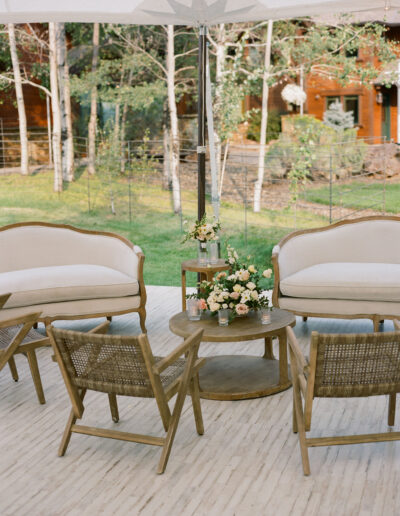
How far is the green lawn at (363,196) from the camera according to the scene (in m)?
13.0

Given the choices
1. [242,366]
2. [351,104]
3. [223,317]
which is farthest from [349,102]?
[223,317]

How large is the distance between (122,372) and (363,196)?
34.3 ft

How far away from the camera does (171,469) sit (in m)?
3.60

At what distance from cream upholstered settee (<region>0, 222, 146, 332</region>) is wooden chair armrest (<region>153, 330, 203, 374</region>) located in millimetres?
1856

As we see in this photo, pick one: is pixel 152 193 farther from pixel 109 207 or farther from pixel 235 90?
pixel 235 90

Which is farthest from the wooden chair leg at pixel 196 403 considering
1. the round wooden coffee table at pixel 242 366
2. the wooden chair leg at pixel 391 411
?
the wooden chair leg at pixel 391 411

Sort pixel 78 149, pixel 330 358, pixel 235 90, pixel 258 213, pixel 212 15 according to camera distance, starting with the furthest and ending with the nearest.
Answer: pixel 78 149
pixel 258 213
pixel 235 90
pixel 212 15
pixel 330 358

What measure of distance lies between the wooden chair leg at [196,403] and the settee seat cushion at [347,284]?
1969 millimetres

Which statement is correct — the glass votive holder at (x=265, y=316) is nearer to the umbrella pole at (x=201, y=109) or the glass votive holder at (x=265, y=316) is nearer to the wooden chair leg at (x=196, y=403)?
the wooden chair leg at (x=196, y=403)

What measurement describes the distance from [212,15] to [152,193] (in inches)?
324

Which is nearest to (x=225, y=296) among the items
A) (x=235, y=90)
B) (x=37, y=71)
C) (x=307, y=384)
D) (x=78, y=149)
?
(x=307, y=384)

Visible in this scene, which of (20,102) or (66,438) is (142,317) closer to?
(66,438)

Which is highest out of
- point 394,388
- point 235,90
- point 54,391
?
point 235,90

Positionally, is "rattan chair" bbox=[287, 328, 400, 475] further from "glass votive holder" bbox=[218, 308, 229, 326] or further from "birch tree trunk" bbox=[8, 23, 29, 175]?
"birch tree trunk" bbox=[8, 23, 29, 175]
